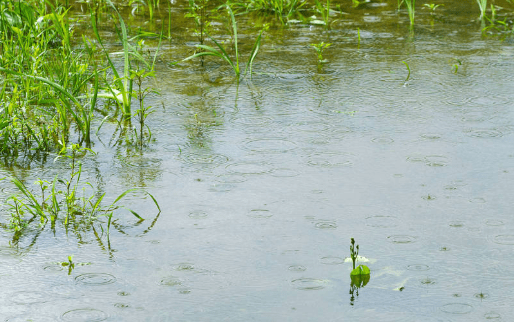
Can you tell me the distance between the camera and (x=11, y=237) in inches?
92.0

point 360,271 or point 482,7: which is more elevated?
point 482,7

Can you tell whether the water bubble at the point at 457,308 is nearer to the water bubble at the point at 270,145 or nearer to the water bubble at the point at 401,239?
the water bubble at the point at 401,239

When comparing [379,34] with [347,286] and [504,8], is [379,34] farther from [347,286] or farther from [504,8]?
[347,286]

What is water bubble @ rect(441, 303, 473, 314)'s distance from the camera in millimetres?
1911

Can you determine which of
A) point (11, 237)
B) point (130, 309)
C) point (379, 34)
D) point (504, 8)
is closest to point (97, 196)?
point (11, 237)

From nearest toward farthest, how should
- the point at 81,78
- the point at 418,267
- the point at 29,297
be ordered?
the point at 29,297
the point at 418,267
the point at 81,78

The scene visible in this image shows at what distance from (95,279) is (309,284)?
63cm

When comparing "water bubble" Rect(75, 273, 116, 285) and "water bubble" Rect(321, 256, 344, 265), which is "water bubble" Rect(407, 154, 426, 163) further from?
"water bubble" Rect(75, 273, 116, 285)

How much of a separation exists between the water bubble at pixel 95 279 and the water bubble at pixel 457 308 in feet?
3.11

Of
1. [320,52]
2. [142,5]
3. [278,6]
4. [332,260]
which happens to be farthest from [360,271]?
[142,5]

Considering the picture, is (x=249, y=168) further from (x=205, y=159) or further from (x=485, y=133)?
(x=485, y=133)

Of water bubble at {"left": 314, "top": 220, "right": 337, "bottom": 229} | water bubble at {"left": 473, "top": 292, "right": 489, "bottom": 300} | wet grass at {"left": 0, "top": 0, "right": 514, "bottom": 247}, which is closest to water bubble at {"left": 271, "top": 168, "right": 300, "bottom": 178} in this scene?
water bubble at {"left": 314, "top": 220, "right": 337, "bottom": 229}

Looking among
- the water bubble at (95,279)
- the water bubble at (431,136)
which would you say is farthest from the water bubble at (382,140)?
the water bubble at (95,279)

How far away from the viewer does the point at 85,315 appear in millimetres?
1905
